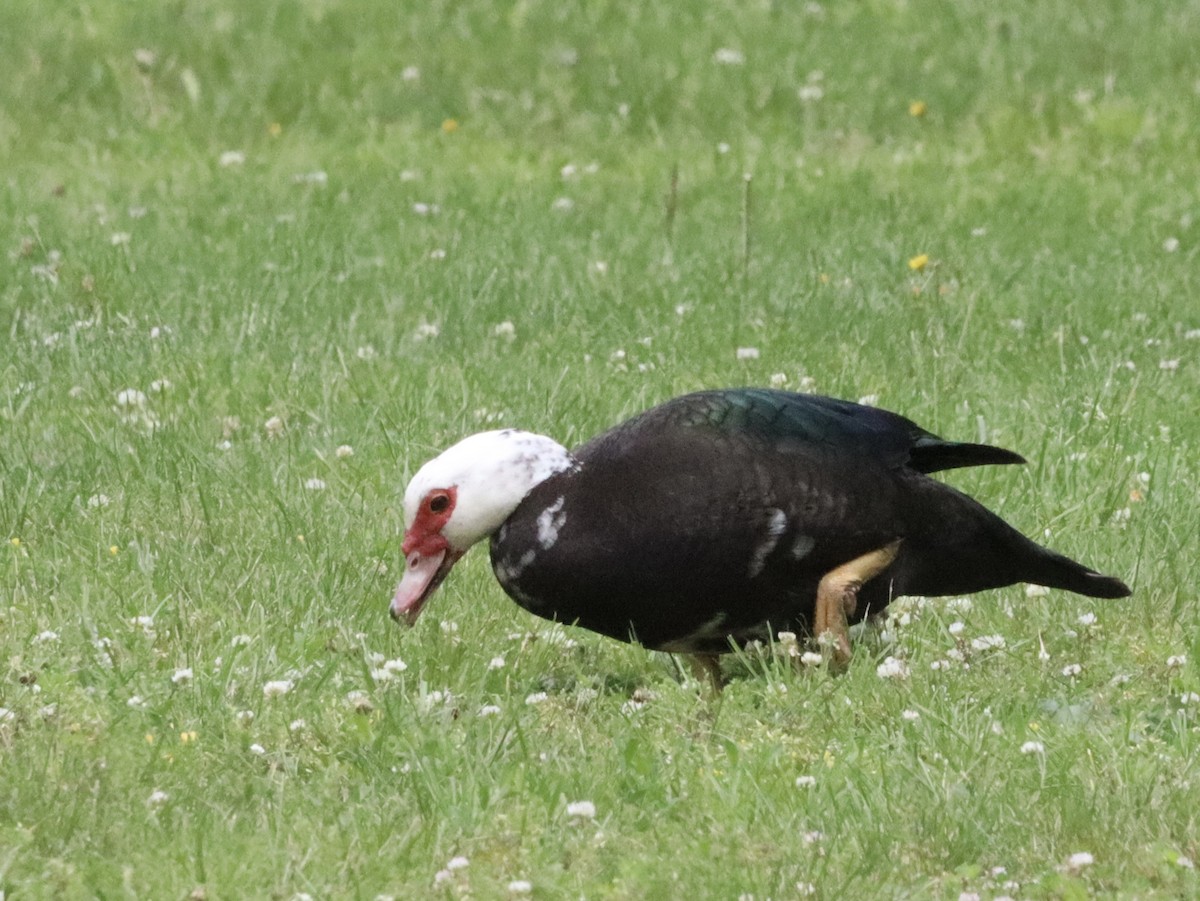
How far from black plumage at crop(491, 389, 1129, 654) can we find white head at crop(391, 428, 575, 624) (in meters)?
0.04

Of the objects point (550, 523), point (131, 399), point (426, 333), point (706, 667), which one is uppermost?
point (550, 523)

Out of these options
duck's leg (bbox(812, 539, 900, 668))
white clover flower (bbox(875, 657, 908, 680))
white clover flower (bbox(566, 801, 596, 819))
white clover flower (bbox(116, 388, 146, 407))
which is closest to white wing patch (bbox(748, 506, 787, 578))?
duck's leg (bbox(812, 539, 900, 668))

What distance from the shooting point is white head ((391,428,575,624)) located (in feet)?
15.2

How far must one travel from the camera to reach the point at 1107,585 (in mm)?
4938

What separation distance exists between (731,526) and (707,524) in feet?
0.18

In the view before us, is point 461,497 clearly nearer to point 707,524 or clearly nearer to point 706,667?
point 707,524

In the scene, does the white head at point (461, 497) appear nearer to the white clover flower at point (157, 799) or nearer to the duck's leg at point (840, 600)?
the duck's leg at point (840, 600)

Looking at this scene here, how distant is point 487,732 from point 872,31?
849 centimetres

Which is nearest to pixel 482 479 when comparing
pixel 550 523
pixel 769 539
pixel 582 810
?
pixel 550 523

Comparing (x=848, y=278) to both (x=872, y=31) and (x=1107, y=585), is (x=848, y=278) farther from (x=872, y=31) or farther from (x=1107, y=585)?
(x=872, y=31)

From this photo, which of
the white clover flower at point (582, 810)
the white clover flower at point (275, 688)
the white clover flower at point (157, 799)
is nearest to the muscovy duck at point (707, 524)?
Answer: the white clover flower at point (275, 688)

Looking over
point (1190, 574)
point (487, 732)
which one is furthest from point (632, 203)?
point (487, 732)

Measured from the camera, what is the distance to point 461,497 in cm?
464

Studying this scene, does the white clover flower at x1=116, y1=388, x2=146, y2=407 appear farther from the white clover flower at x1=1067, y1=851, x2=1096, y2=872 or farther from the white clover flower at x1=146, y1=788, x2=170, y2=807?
the white clover flower at x1=1067, y1=851, x2=1096, y2=872
